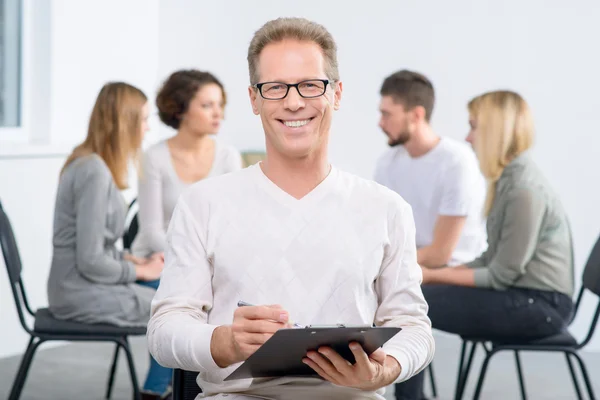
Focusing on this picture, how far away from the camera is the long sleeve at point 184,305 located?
1691 millimetres

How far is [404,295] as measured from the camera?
1814 millimetres

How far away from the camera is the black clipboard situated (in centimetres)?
143

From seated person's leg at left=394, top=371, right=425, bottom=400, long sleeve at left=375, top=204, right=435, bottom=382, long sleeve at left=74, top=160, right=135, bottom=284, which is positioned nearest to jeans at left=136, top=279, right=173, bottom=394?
long sleeve at left=74, top=160, right=135, bottom=284

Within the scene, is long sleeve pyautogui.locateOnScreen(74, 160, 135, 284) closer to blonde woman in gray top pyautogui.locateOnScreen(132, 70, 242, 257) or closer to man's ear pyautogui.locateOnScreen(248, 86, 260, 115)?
blonde woman in gray top pyautogui.locateOnScreen(132, 70, 242, 257)

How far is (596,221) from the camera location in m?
4.98

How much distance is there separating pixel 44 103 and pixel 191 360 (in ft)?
11.7

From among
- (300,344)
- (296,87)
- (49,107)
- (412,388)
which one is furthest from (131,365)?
(49,107)

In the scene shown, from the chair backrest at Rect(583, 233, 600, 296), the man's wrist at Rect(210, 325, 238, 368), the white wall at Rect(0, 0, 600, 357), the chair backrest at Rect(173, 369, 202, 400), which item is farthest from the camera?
the white wall at Rect(0, 0, 600, 357)

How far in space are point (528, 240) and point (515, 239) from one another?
4 cm

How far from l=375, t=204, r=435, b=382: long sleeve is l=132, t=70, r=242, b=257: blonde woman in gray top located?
81.7 inches

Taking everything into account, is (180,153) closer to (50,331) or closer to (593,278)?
(50,331)

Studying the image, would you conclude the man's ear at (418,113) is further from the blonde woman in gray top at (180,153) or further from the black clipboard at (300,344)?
the black clipboard at (300,344)

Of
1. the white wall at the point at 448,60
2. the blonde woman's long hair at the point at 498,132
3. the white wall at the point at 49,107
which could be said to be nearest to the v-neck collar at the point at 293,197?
the blonde woman's long hair at the point at 498,132

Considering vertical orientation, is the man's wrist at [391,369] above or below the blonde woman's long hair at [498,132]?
below
